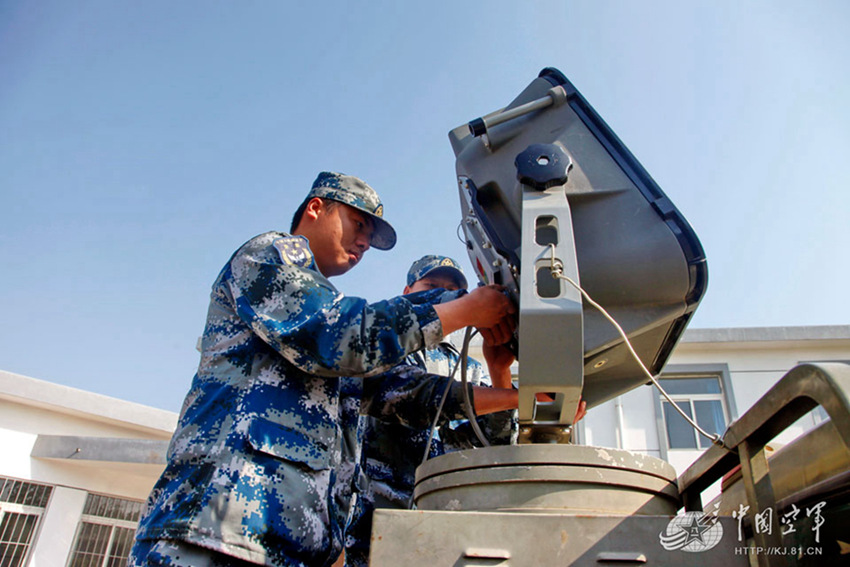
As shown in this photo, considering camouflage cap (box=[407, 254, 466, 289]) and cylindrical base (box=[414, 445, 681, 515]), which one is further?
camouflage cap (box=[407, 254, 466, 289])

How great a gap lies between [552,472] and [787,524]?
1.60 ft

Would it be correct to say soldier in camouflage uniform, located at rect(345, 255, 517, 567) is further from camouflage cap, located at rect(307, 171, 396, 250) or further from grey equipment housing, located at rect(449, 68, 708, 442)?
camouflage cap, located at rect(307, 171, 396, 250)

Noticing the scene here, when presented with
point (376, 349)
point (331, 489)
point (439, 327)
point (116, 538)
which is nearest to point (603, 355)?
point (439, 327)

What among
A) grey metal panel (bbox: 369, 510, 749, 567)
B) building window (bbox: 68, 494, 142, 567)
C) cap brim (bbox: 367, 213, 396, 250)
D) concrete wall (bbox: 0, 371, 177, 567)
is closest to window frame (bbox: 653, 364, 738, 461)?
concrete wall (bbox: 0, 371, 177, 567)

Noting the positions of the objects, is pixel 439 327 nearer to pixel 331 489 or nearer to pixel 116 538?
pixel 331 489

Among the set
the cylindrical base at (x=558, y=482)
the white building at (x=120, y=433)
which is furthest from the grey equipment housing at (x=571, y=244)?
the white building at (x=120, y=433)

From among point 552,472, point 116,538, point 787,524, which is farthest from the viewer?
point 116,538

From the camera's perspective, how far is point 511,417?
273 cm

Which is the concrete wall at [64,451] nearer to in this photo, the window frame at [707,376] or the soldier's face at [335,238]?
the soldier's face at [335,238]

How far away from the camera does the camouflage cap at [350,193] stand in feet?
7.95

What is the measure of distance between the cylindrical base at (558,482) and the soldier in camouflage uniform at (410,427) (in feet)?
2.67

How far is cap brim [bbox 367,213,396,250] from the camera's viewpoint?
2547 mm

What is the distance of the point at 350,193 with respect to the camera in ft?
7.98

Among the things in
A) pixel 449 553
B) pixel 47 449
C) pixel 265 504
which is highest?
pixel 47 449
